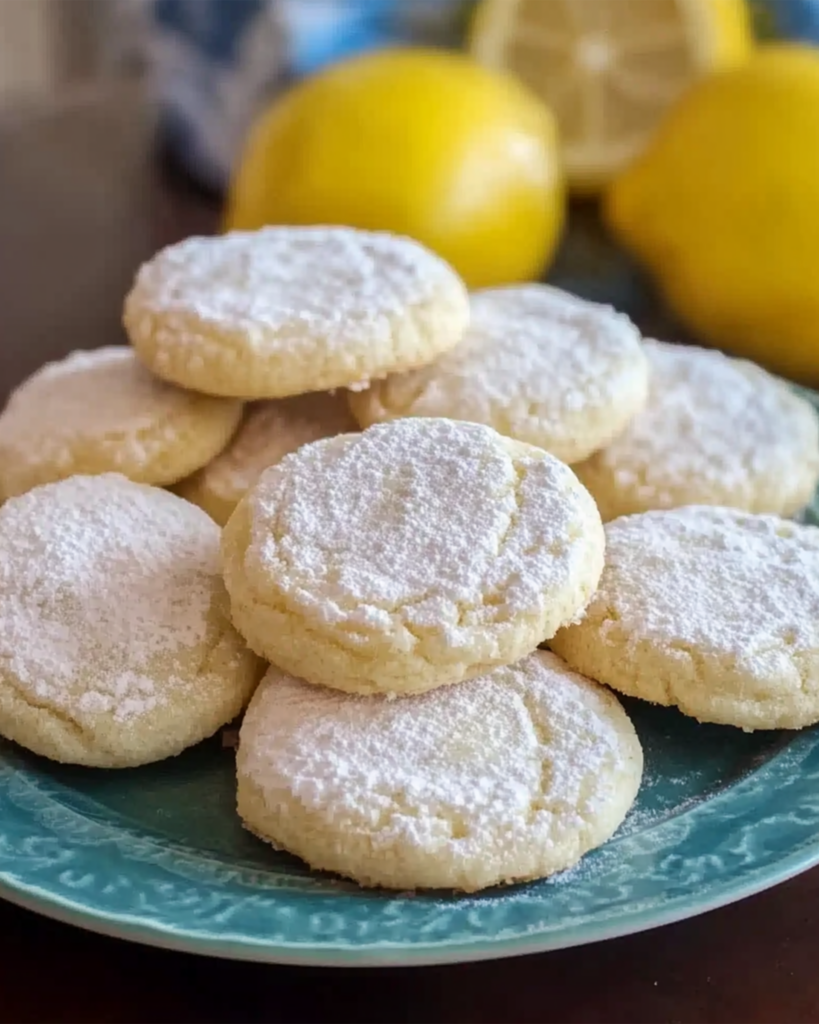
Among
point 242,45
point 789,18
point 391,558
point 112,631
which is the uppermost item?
point 789,18

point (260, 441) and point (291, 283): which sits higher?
point (291, 283)

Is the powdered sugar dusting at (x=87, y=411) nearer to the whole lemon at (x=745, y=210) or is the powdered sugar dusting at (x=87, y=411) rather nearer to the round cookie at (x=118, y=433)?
the round cookie at (x=118, y=433)

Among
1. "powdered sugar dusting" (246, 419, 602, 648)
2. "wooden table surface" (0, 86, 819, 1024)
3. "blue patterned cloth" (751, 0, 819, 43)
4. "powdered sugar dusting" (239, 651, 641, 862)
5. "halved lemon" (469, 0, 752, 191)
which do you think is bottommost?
"wooden table surface" (0, 86, 819, 1024)

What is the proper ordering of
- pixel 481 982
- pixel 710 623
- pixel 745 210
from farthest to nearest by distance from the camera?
pixel 745 210 < pixel 710 623 < pixel 481 982

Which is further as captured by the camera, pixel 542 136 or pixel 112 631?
pixel 542 136

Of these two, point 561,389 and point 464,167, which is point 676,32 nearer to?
point 464,167

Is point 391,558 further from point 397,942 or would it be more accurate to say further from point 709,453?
point 709,453

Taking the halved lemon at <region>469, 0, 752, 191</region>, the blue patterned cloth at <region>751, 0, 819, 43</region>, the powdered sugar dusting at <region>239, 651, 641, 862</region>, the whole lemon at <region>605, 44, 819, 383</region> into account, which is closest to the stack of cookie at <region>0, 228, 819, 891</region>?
the powdered sugar dusting at <region>239, 651, 641, 862</region>

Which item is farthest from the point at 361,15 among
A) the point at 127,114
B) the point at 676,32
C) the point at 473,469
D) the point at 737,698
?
the point at 737,698

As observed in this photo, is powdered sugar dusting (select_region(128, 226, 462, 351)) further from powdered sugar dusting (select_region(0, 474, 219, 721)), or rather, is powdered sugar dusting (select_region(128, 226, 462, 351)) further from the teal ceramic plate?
the teal ceramic plate

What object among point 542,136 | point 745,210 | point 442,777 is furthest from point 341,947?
point 542,136
